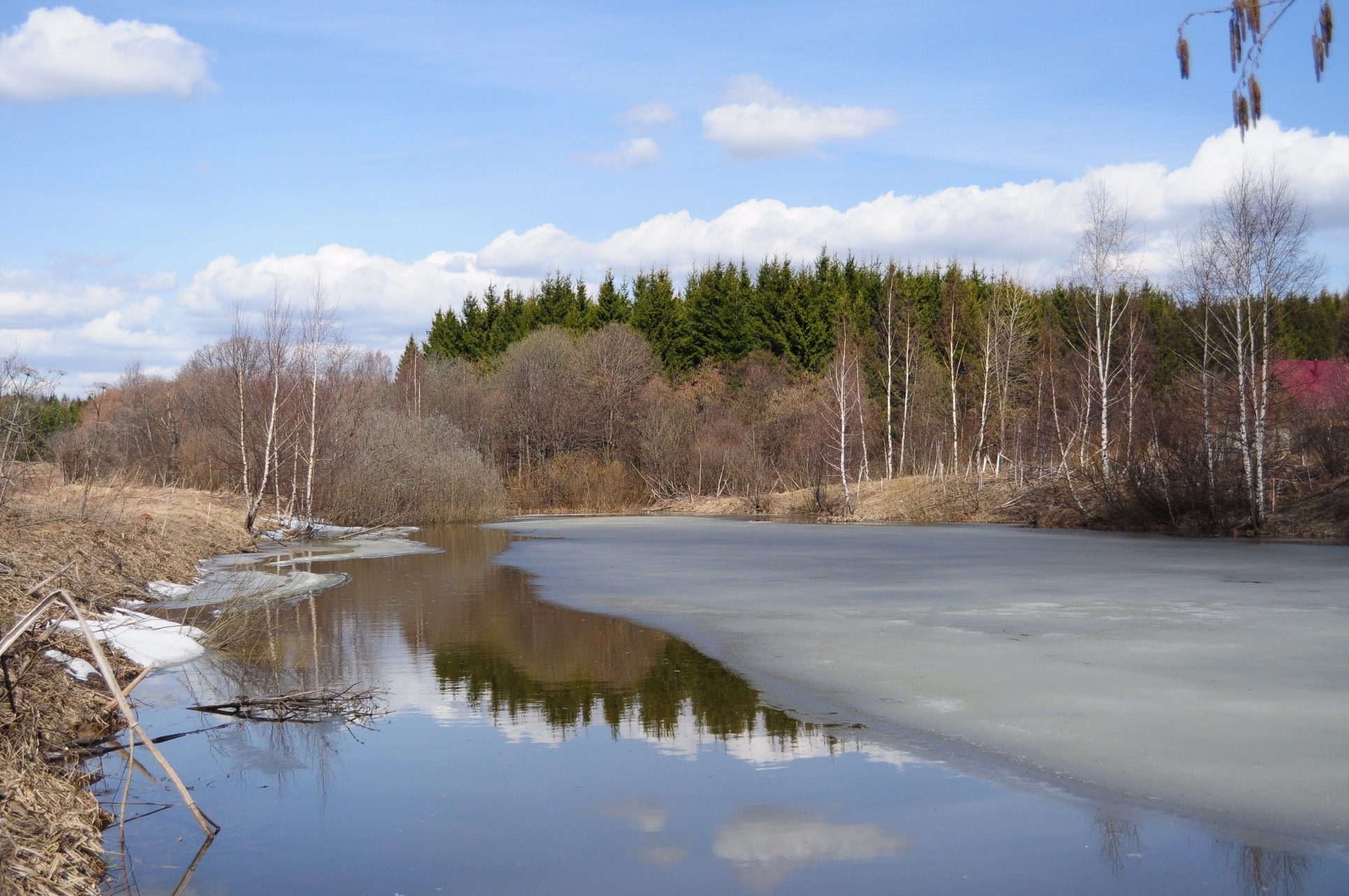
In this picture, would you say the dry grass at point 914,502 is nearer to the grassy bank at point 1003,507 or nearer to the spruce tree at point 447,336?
the grassy bank at point 1003,507

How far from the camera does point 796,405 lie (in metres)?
47.5

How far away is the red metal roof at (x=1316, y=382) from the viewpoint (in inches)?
1055

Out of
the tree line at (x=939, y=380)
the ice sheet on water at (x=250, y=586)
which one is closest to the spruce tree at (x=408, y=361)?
the tree line at (x=939, y=380)

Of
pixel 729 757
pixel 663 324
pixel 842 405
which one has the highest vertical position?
pixel 663 324

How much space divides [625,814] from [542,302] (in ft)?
186

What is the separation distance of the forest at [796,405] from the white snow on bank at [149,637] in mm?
4899

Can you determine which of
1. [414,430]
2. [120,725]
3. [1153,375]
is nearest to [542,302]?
[414,430]

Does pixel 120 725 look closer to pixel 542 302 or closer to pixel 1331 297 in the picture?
pixel 542 302

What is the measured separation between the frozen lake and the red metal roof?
7.13 metres

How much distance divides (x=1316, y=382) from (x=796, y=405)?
21.0 metres

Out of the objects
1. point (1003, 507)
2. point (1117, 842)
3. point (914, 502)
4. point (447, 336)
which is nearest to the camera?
point (1117, 842)

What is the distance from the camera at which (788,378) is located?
50.4 metres

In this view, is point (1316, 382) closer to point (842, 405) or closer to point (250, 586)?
point (842, 405)

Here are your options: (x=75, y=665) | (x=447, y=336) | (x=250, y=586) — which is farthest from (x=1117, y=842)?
(x=447, y=336)
